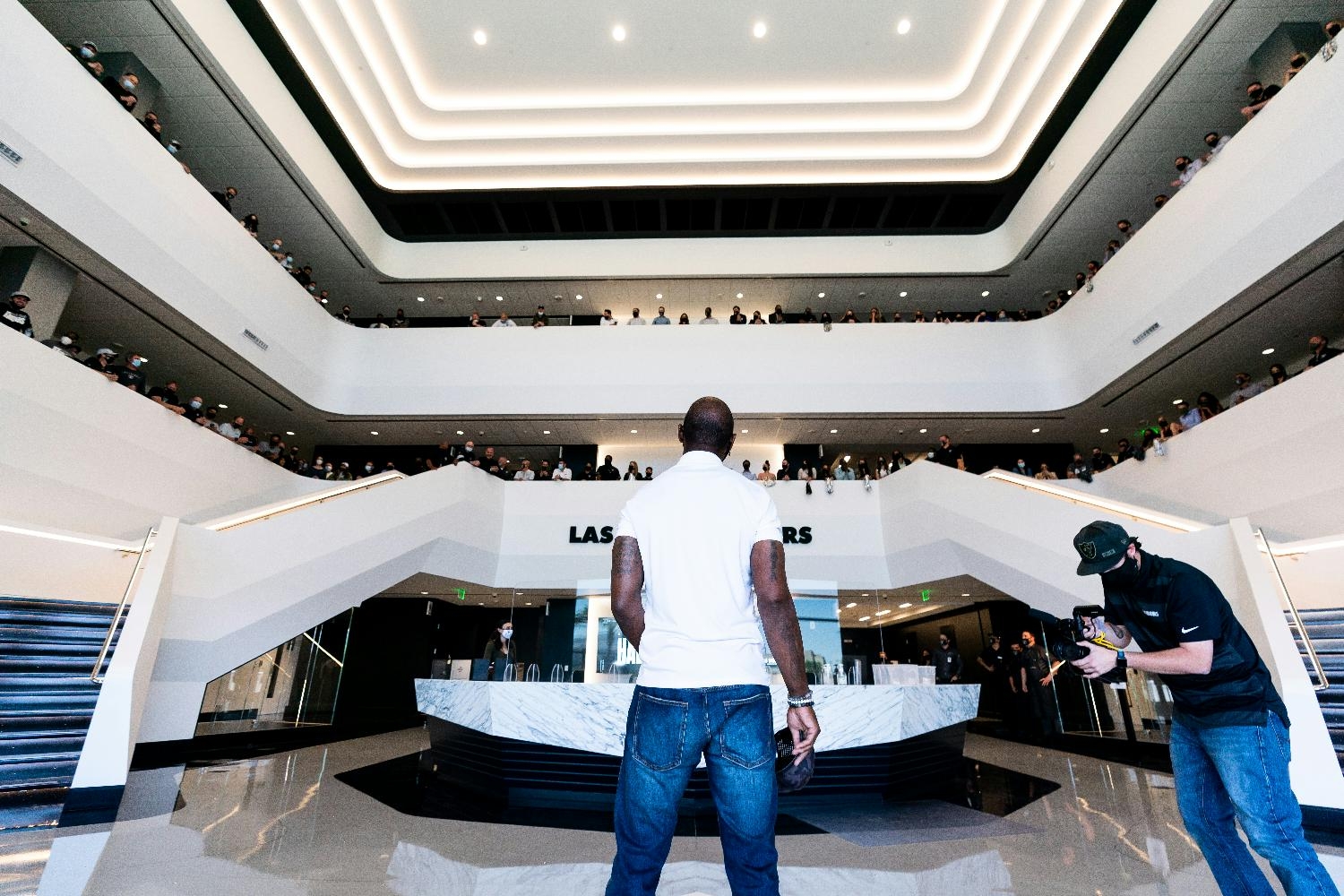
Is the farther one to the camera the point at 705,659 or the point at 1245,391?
the point at 1245,391

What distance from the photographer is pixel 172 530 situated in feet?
24.7

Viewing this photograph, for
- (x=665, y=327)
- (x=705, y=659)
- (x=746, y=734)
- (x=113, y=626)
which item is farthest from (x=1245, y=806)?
(x=665, y=327)

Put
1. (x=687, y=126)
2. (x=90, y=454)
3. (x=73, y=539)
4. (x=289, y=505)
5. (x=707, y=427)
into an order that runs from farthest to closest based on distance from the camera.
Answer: (x=687, y=126)
(x=289, y=505)
(x=90, y=454)
(x=73, y=539)
(x=707, y=427)

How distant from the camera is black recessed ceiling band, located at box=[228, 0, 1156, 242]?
15984 millimetres

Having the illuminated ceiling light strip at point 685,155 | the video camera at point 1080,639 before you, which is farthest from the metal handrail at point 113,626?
the illuminated ceiling light strip at point 685,155

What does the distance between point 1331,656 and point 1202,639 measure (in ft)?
18.0

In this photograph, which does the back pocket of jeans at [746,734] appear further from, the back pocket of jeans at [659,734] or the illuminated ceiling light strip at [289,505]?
the illuminated ceiling light strip at [289,505]

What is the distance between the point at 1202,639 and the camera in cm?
237

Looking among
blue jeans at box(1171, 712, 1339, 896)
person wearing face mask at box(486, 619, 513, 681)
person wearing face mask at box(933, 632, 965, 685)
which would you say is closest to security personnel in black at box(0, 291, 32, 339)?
person wearing face mask at box(486, 619, 513, 681)

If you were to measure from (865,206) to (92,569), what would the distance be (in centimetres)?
1762

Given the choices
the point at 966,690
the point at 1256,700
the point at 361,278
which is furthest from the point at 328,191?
the point at 1256,700

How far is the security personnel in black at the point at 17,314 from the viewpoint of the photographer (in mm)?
8391

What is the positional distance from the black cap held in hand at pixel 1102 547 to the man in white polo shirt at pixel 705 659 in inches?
57.5

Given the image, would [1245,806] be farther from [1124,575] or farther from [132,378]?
[132,378]
